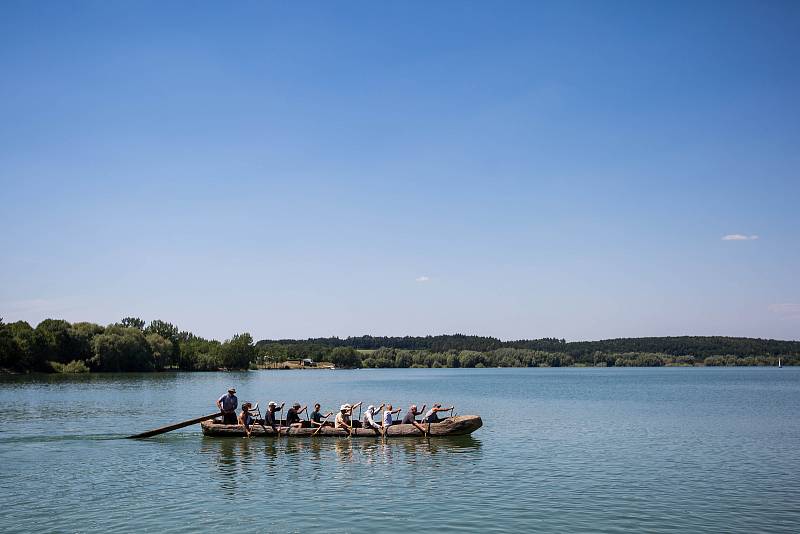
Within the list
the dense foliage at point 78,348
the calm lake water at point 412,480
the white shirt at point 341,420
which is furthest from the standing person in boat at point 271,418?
the dense foliage at point 78,348

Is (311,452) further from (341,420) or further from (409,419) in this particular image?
(409,419)

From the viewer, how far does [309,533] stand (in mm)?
13570

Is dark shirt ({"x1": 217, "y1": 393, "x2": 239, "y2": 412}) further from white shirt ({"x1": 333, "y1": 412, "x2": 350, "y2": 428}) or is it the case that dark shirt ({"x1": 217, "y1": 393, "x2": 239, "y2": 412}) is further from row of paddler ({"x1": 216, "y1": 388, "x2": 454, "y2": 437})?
white shirt ({"x1": 333, "y1": 412, "x2": 350, "y2": 428})

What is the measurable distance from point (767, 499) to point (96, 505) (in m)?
17.5

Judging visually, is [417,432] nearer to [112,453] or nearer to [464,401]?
[112,453]

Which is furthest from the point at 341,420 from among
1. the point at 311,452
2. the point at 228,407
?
the point at 228,407

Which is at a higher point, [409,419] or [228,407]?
[228,407]

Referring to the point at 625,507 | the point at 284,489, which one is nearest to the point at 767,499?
the point at 625,507

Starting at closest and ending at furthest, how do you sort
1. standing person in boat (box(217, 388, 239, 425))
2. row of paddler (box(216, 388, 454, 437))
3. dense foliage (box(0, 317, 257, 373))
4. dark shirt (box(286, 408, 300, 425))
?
row of paddler (box(216, 388, 454, 437)) < standing person in boat (box(217, 388, 239, 425)) < dark shirt (box(286, 408, 300, 425)) < dense foliage (box(0, 317, 257, 373))

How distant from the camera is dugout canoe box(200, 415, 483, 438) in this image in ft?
89.7

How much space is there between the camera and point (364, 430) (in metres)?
27.4

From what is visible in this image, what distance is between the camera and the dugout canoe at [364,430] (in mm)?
27344

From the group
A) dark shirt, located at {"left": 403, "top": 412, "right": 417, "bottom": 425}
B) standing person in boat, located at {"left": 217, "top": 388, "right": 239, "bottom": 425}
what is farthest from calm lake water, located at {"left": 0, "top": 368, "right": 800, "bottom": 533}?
standing person in boat, located at {"left": 217, "top": 388, "right": 239, "bottom": 425}

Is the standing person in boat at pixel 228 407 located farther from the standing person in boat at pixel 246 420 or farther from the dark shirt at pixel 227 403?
the standing person in boat at pixel 246 420
